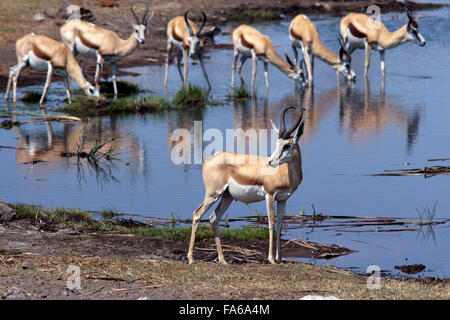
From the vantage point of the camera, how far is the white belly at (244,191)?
7.30m

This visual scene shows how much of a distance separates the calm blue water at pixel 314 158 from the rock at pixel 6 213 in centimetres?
112

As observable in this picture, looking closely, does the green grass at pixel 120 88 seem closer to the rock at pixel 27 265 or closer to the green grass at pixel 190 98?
the green grass at pixel 190 98

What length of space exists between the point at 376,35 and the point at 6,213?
14.1 m

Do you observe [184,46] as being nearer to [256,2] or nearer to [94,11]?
[94,11]

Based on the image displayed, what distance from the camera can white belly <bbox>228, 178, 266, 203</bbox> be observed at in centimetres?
730

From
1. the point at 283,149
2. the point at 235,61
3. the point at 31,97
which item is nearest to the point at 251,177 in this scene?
the point at 283,149

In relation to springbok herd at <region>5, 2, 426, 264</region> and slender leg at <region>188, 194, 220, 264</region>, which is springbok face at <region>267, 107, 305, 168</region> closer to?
springbok herd at <region>5, 2, 426, 264</region>

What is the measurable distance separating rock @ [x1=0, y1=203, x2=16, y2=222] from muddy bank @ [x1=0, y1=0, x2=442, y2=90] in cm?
884

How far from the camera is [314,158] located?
12.2m

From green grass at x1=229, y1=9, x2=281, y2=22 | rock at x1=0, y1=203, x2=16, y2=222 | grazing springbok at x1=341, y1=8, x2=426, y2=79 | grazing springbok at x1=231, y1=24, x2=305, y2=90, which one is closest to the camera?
rock at x1=0, y1=203, x2=16, y2=222

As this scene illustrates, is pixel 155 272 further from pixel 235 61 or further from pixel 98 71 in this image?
pixel 235 61

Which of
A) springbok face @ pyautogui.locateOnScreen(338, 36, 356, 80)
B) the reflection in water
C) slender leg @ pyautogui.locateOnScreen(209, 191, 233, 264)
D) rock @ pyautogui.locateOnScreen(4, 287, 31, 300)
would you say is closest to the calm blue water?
the reflection in water

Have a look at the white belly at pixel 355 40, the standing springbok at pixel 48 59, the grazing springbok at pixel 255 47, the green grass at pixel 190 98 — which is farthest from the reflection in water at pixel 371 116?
the standing springbok at pixel 48 59
